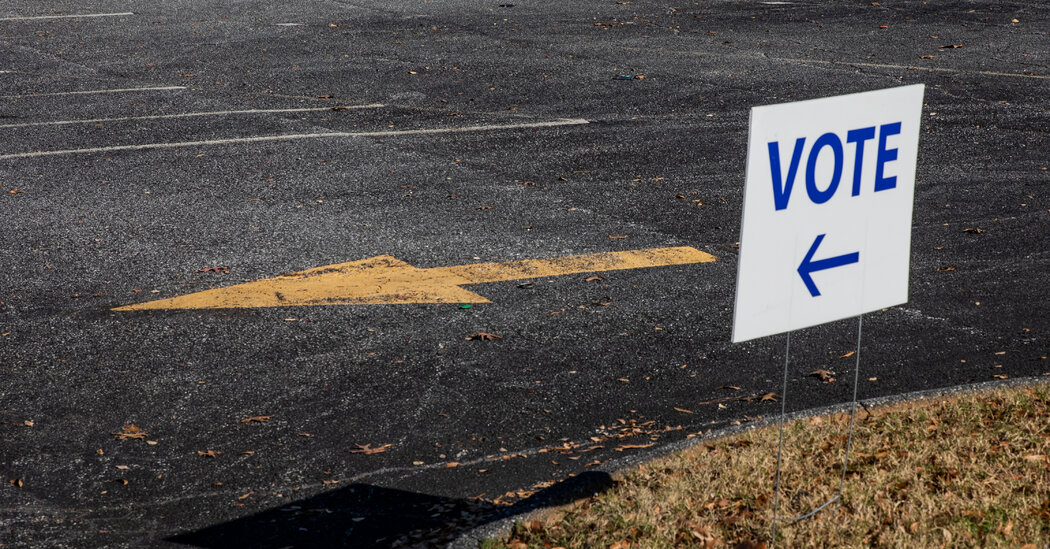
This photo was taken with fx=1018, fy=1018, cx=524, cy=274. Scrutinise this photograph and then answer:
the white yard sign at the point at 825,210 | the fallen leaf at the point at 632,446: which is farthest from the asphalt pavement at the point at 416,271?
the white yard sign at the point at 825,210

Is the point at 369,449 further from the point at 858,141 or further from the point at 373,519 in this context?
the point at 858,141

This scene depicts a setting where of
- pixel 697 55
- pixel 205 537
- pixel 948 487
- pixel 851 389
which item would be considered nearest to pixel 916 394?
pixel 851 389

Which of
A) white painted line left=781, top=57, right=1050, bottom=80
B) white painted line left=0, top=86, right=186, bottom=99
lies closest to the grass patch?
white painted line left=781, top=57, right=1050, bottom=80

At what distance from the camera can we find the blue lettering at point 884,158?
3.88 metres

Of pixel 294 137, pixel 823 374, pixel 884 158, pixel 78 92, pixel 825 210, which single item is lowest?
pixel 823 374

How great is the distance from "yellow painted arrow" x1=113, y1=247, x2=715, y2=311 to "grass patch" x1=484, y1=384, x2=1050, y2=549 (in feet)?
8.40

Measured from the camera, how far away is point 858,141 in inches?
149

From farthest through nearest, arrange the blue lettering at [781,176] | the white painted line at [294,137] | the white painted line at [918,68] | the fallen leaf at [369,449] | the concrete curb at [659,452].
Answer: the white painted line at [918,68]
the white painted line at [294,137]
the fallen leaf at [369,449]
the concrete curb at [659,452]
the blue lettering at [781,176]

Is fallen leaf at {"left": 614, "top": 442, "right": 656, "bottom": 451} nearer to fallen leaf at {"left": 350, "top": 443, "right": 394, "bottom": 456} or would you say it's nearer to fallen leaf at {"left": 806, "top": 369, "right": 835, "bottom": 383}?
fallen leaf at {"left": 350, "top": 443, "right": 394, "bottom": 456}

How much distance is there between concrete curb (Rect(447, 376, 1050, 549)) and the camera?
4.05 metres

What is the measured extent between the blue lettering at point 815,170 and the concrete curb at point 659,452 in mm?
1518

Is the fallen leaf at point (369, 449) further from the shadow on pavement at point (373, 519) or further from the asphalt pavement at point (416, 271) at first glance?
the shadow on pavement at point (373, 519)

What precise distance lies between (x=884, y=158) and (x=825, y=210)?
14.1 inches

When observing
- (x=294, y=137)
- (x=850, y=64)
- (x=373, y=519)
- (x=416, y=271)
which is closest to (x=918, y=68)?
(x=850, y=64)
